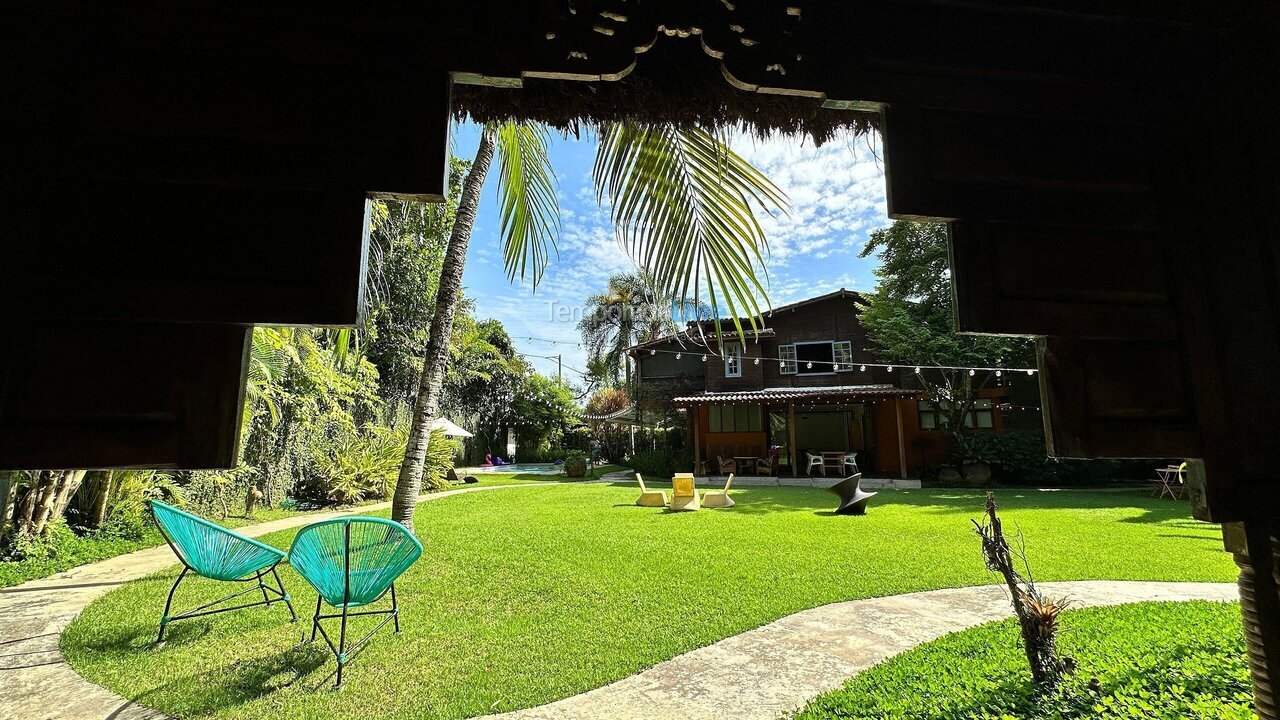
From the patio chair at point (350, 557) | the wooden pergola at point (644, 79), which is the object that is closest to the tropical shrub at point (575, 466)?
the patio chair at point (350, 557)

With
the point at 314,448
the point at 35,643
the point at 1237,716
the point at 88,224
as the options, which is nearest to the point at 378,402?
the point at 314,448

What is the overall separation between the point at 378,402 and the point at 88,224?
13808 mm

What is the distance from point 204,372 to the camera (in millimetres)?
1043

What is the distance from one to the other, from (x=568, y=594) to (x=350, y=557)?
6.85 ft

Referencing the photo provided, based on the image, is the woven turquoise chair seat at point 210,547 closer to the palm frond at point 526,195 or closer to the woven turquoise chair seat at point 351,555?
the woven turquoise chair seat at point 351,555

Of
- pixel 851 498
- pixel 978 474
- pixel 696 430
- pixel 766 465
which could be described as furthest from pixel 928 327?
pixel 851 498

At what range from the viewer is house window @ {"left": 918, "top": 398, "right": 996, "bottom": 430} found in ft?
52.0

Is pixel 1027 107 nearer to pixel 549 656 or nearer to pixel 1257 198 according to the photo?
pixel 1257 198

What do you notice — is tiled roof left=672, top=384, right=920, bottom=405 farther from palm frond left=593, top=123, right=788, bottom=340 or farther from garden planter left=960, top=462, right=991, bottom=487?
palm frond left=593, top=123, right=788, bottom=340

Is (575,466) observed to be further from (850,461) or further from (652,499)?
(850,461)

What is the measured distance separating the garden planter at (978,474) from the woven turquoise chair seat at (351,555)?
14643 millimetres

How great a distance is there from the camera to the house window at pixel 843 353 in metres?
18.0

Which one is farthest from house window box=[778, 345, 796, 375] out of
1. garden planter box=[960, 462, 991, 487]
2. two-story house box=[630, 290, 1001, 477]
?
garden planter box=[960, 462, 991, 487]

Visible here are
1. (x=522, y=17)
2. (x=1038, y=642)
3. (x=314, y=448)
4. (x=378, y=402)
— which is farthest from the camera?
(x=378, y=402)
